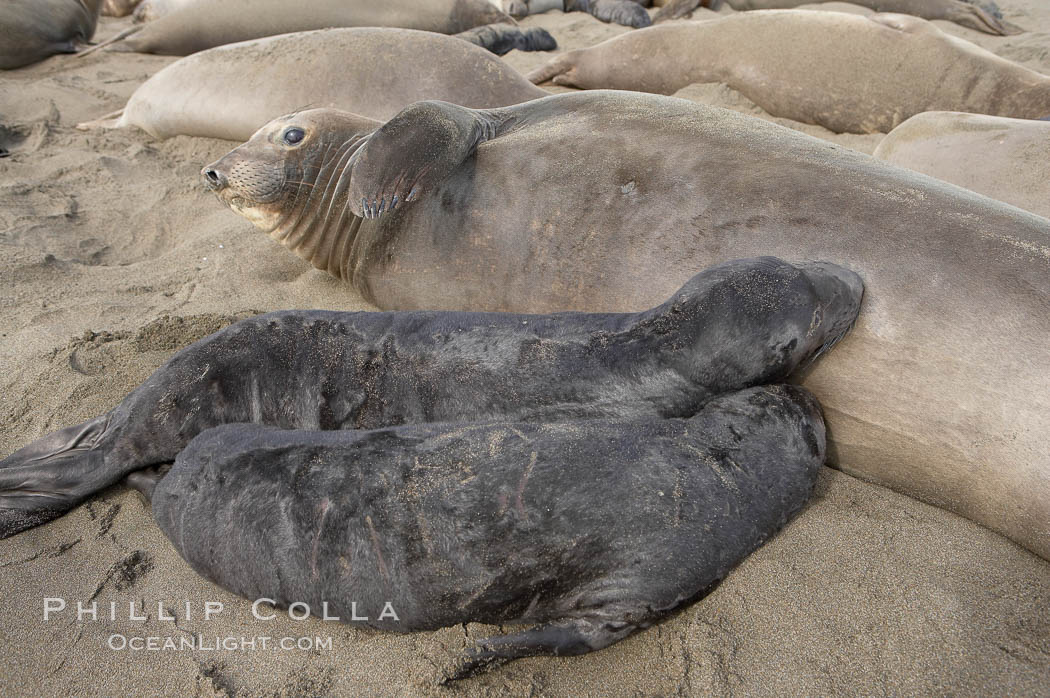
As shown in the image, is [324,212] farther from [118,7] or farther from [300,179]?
[118,7]

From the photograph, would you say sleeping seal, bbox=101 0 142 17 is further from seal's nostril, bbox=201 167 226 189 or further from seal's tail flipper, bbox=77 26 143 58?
seal's nostril, bbox=201 167 226 189

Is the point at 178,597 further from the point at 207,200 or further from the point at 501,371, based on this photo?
the point at 207,200

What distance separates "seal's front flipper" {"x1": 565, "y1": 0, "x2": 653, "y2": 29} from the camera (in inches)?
332

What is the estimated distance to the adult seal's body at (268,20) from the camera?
21.7 ft

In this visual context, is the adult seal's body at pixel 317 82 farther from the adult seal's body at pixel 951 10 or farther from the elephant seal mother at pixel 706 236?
the adult seal's body at pixel 951 10

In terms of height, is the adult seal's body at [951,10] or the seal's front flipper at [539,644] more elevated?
the seal's front flipper at [539,644]

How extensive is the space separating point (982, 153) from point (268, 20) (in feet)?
17.3

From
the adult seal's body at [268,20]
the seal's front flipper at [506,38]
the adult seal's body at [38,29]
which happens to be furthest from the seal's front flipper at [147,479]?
the adult seal's body at [38,29]

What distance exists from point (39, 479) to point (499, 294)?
1557 mm

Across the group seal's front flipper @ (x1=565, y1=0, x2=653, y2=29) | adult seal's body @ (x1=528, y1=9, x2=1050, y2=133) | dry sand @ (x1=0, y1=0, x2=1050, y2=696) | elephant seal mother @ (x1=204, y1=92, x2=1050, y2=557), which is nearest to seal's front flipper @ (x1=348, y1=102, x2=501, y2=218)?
elephant seal mother @ (x1=204, y1=92, x2=1050, y2=557)

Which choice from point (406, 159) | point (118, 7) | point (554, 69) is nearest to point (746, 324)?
point (406, 159)

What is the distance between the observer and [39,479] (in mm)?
2371

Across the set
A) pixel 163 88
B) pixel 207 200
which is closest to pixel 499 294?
pixel 207 200

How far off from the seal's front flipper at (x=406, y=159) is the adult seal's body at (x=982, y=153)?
223 centimetres
